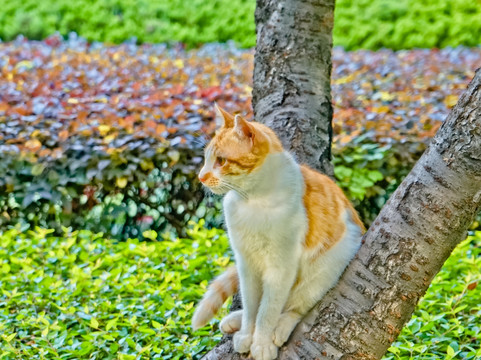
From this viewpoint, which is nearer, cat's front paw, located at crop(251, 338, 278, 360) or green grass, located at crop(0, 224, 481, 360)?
cat's front paw, located at crop(251, 338, 278, 360)

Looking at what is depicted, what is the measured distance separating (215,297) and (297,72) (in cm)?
105

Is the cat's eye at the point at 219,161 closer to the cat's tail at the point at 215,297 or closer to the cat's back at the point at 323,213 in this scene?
the cat's back at the point at 323,213

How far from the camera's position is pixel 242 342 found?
81.8 inches

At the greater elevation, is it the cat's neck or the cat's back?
the cat's neck

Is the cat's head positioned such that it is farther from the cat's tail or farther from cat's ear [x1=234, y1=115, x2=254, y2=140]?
the cat's tail

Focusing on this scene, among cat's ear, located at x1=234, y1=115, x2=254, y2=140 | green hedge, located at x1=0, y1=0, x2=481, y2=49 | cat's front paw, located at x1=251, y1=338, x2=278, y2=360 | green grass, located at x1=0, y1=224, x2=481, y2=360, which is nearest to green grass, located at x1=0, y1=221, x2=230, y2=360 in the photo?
green grass, located at x1=0, y1=224, x2=481, y2=360

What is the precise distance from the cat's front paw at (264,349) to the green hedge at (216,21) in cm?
784

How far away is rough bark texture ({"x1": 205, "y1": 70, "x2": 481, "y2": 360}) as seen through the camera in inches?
68.7

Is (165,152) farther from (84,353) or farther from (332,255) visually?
(332,255)

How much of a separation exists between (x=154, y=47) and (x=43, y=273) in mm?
6034

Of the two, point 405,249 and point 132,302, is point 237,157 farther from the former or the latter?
point 132,302

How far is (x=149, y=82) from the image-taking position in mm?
6535

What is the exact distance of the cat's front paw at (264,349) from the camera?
200 centimetres

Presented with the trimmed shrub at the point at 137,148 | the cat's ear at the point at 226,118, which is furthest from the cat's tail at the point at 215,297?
the trimmed shrub at the point at 137,148
